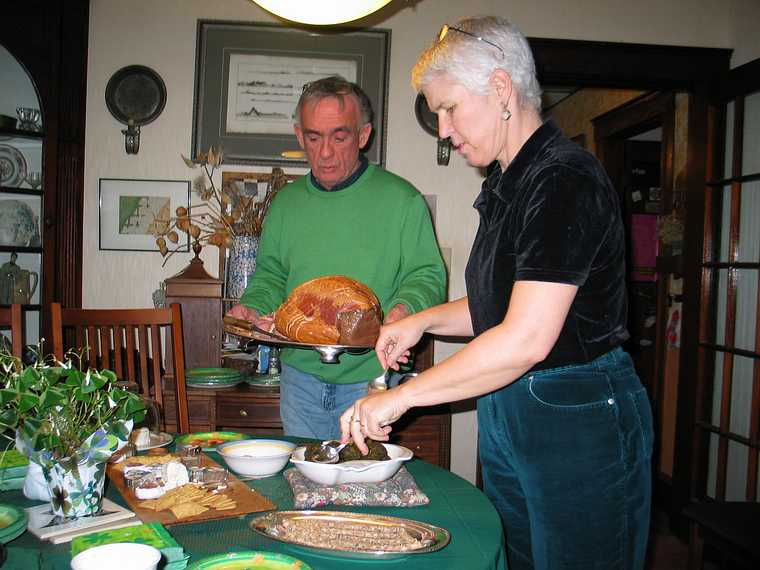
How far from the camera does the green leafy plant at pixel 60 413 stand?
1.08 m

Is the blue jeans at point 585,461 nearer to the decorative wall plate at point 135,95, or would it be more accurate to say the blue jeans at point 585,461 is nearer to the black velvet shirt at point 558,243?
the black velvet shirt at point 558,243

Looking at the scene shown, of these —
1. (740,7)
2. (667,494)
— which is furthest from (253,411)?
(740,7)

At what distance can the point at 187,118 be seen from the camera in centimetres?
329

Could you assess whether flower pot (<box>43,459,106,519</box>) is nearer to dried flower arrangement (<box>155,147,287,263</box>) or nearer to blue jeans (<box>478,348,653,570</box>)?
blue jeans (<box>478,348,653,570</box>)

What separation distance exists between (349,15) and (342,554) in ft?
4.18

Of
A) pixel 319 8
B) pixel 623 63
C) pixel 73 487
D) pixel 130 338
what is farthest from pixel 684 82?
pixel 73 487

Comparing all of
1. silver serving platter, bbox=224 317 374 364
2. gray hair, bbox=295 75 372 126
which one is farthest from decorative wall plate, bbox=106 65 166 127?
silver serving platter, bbox=224 317 374 364

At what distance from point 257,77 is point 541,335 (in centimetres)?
255

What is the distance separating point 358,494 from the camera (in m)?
1.23

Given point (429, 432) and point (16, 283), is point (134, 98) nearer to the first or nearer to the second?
point (16, 283)

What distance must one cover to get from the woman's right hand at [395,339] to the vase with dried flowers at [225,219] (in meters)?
1.64

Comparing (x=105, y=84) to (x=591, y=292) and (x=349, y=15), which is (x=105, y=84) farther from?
(x=591, y=292)

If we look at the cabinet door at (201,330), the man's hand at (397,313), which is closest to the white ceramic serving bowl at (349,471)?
the man's hand at (397,313)

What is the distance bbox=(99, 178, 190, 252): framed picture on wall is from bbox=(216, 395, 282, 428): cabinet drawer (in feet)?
2.78
